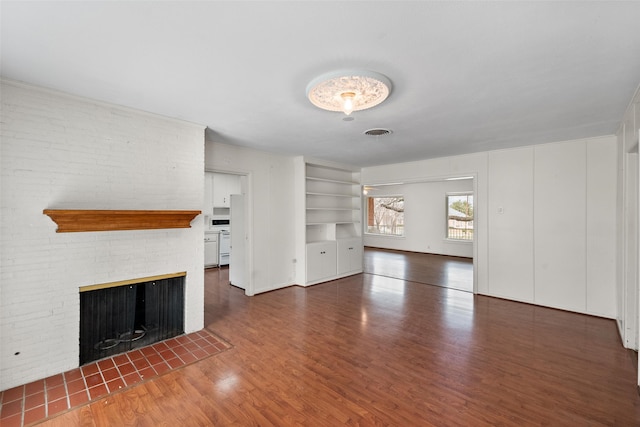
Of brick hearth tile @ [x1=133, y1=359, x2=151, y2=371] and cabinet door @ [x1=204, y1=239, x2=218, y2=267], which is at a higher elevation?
cabinet door @ [x1=204, y1=239, x2=218, y2=267]

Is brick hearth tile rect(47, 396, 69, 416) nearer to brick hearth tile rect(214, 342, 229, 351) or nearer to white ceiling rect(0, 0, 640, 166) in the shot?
brick hearth tile rect(214, 342, 229, 351)

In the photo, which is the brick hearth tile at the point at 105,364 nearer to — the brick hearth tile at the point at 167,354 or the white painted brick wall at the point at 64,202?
the white painted brick wall at the point at 64,202

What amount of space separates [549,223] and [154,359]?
5.59 metres

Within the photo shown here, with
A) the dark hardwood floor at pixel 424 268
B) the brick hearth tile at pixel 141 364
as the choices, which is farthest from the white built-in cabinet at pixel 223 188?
the brick hearth tile at pixel 141 364

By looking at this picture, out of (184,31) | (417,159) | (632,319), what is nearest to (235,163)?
(184,31)

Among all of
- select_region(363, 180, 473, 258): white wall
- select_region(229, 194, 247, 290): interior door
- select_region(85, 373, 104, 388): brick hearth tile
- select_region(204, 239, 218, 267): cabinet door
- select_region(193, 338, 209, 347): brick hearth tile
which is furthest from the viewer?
select_region(363, 180, 473, 258): white wall

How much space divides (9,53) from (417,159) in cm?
562

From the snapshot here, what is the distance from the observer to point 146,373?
2604 mm

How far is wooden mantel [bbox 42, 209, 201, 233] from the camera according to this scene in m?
2.48

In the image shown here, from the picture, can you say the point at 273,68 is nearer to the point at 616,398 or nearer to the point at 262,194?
the point at 262,194

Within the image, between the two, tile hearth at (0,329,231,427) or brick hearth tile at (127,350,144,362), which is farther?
brick hearth tile at (127,350,144,362)

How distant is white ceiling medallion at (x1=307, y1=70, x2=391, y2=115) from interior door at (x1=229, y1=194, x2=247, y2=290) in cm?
311

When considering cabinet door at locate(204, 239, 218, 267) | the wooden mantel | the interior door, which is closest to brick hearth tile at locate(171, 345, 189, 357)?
the wooden mantel

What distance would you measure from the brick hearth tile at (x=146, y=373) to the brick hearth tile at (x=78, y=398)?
15.4 inches
